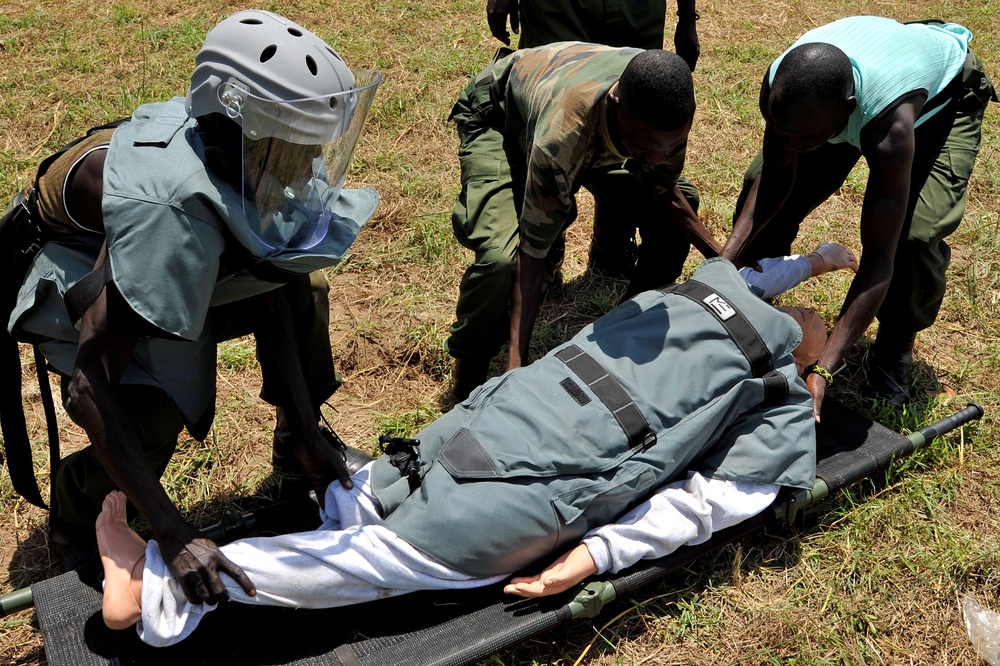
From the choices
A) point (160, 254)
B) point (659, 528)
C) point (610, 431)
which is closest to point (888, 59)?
point (610, 431)

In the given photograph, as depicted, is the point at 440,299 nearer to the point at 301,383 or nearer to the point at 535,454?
the point at 301,383

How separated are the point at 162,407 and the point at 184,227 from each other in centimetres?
74

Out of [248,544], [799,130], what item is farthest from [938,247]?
[248,544]

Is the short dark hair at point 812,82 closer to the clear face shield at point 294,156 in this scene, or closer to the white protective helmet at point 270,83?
the clear face shield at point 294,156

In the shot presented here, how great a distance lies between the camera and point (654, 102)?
2.58m

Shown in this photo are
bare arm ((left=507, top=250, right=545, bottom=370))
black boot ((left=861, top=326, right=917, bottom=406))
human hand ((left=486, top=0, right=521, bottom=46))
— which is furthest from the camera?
human hand ((left=486, top=0, right=521, bottom=46))

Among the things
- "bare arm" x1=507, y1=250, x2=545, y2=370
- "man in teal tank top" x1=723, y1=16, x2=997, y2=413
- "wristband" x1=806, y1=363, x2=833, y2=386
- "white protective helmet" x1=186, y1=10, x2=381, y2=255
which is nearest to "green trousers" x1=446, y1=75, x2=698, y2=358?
A: "bare arm" x1=507, y1=250, x2=545, y2=370

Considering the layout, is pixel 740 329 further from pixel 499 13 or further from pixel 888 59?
pixel 499 13

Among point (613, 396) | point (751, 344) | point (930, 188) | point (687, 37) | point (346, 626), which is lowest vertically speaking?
point (346, 626)

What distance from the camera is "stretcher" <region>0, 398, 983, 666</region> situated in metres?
2.52

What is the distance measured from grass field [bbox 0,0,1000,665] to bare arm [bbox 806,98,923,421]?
0.56 metres

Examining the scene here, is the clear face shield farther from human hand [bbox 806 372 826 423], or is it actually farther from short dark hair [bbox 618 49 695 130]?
human hand [bbox 806 372 826 423]

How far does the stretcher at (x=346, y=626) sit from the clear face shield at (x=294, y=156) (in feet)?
3.73

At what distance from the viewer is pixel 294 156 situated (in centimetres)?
226
